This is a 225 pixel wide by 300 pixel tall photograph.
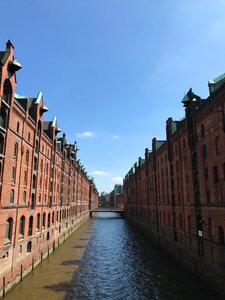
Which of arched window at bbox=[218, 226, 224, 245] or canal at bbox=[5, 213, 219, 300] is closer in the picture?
canal at bbox=[5, 213, 219, 300]

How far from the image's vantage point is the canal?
22.3 metres

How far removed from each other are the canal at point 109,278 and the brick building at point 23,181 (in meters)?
2.06

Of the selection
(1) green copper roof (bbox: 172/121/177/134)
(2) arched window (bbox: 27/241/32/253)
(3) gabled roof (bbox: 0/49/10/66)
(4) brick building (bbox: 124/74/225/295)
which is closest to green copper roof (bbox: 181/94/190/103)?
(4) brick building (bbox: 124/74/225/295)

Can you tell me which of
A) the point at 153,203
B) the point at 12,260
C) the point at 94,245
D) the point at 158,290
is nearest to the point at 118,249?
the point at 94,245

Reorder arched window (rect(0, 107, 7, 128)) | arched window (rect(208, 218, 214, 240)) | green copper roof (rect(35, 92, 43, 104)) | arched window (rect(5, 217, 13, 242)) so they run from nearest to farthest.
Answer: arched window (rect(0, 107, 7, 128)) → arched window (rect(5, 217, 13, 242)) → arched window (rect(208, 218, 214, 240)) → green copper roof (rect(35, 92, 43, 104))

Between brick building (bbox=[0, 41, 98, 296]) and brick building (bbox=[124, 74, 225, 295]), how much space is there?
1816cm

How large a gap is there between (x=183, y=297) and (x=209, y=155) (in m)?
13.2

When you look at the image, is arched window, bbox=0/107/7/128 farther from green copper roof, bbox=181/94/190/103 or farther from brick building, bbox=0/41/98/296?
green copper roof, bbox=181/94/190/103

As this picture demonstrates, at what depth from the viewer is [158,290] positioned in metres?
23.6

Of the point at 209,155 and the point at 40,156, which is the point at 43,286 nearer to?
the point at 40,156

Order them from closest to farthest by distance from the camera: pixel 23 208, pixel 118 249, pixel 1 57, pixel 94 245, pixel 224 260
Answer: pixel 224 260 → pixel 1 57 → pixel 23 208 → pixel 118 249 → pixel 94 245

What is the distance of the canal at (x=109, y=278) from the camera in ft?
73.1

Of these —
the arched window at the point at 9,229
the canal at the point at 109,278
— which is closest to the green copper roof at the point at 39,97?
the arched window at the point at 9,229

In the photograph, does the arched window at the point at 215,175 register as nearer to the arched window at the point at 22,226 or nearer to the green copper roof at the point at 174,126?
the green copper roof at the point at 174,126
